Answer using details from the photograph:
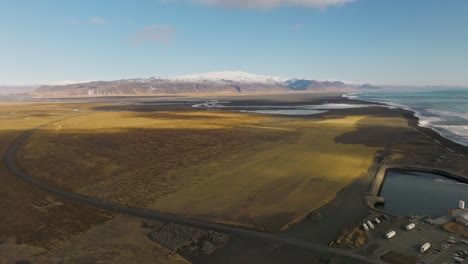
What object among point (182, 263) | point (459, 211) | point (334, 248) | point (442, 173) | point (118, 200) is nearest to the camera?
point (182, 263)

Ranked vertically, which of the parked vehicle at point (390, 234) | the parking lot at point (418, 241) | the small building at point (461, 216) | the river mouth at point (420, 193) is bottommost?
the river mouth at point (420, 193)

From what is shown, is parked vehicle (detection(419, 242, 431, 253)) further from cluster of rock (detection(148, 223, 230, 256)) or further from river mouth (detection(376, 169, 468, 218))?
cluster of rock (detection(148, 223, 230, 256))

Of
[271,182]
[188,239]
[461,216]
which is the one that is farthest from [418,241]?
[271,182]

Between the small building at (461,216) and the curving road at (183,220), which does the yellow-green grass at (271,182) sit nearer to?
the curving road at (183,220)

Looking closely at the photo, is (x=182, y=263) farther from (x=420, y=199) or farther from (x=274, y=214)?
(x=420, y=199)

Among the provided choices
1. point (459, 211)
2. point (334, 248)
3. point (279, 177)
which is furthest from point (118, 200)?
point (459, 211)

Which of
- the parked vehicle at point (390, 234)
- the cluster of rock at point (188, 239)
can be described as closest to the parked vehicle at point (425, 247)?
the parked vehicle at point (390, 234)
